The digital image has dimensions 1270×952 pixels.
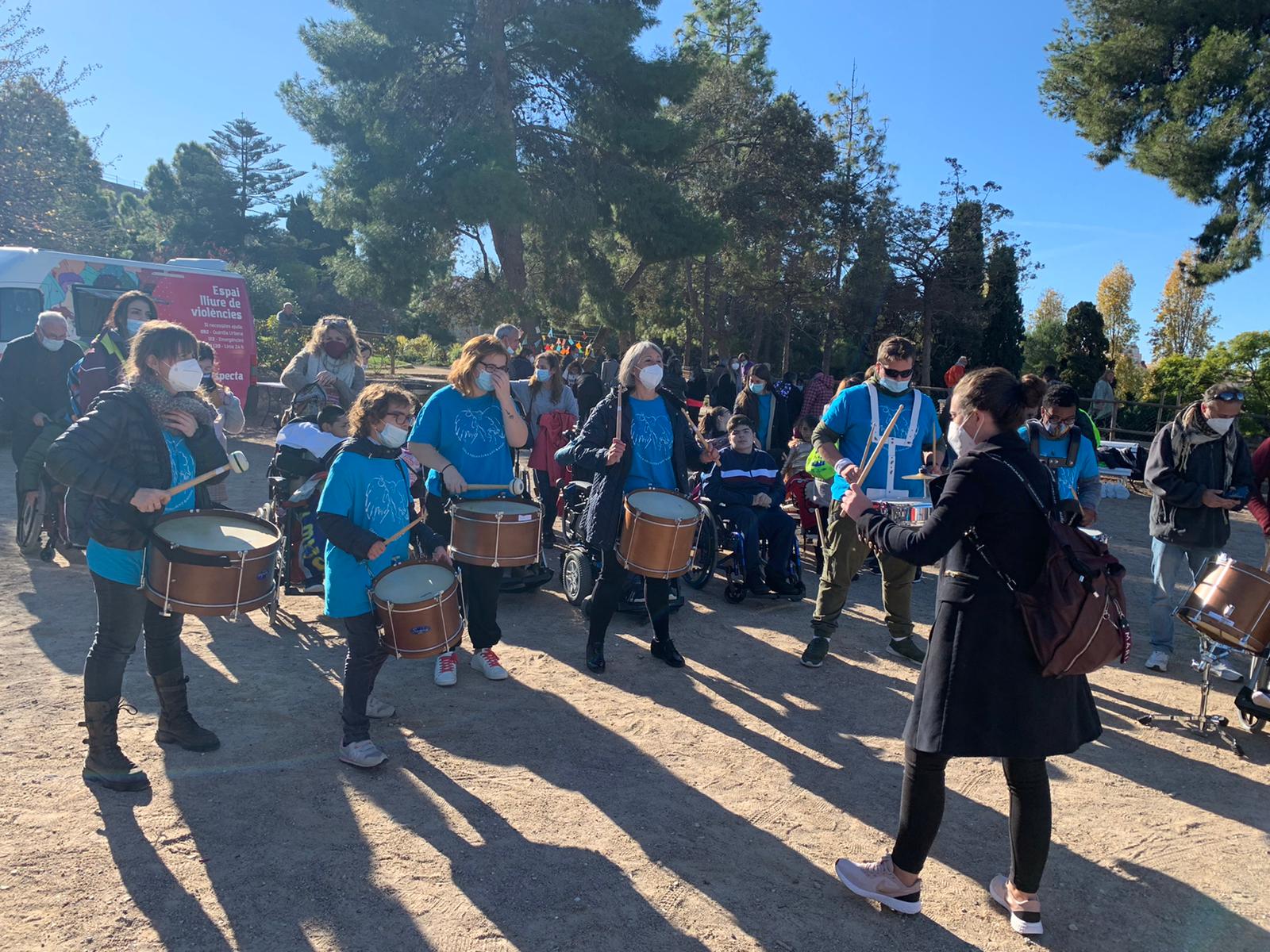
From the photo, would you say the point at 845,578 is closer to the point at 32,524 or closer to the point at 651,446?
the point at 651,446

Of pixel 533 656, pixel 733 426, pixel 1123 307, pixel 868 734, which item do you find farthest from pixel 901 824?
pixel 1123 307

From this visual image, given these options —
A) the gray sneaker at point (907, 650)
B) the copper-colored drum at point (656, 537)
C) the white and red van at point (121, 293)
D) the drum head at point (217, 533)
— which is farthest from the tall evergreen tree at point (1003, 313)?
the drum head at point (217, 533)

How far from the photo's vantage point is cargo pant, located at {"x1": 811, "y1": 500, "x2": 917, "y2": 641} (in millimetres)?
5312

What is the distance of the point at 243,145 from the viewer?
4944 centimetres

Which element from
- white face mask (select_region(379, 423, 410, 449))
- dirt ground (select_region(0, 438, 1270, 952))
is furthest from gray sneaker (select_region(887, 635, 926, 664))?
white face mask (select_region(379, 423, 410, 449))

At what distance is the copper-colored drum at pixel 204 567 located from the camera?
3475 millimetres

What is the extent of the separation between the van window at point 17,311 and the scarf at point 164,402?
36.0ft

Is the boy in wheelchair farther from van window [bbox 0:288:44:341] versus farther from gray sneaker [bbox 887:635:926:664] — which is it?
van window [bbox 0:288:44:341]

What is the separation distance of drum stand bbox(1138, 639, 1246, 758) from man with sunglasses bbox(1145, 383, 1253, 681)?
83 centimetres

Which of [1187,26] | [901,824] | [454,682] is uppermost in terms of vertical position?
[1187,26]

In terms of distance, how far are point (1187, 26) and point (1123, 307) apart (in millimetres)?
37885

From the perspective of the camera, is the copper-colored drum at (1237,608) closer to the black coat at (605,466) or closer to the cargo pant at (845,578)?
the cargo pant at (845,578)

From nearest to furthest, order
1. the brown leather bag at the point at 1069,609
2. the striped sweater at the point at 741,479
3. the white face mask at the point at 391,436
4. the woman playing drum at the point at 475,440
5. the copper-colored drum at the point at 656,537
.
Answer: the brown leather bag at the point at 1069,609 < the white face mask at the point at 391,436 < the copper-colored drum at the point at 656,537 < the woman playing drum at the point at 475,440 < the striped sweater at the point at 741,479

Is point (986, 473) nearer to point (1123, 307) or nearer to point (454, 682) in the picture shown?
point (454, 682)
